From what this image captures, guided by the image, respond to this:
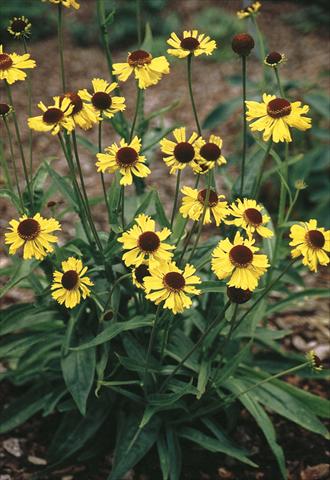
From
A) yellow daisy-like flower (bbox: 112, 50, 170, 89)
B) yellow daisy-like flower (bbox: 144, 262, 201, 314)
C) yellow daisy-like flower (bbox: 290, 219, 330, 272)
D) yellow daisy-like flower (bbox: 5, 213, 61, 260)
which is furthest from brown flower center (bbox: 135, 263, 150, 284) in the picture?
yellow daisy-like flower (bbox: 112, 50, 170, 89)

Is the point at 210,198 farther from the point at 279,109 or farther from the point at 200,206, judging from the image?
the point at 279,109

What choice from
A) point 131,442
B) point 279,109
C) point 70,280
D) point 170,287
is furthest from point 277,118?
point 131,442

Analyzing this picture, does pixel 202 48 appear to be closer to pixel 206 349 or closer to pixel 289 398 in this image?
pixel 206 349

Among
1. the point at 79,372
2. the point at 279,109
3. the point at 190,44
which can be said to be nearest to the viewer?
the point at 279,109

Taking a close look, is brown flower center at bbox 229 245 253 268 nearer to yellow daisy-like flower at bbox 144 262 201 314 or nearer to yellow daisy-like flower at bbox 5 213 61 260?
yellow daisy-like flower at bbox 144 262 201 314

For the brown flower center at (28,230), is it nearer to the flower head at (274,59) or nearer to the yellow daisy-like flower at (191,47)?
the yellow daisy-like flower at (191,47)

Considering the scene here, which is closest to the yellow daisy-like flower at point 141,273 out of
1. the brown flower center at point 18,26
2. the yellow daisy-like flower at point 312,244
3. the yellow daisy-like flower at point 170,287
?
the yellow daisy-like flower at point 170,287
